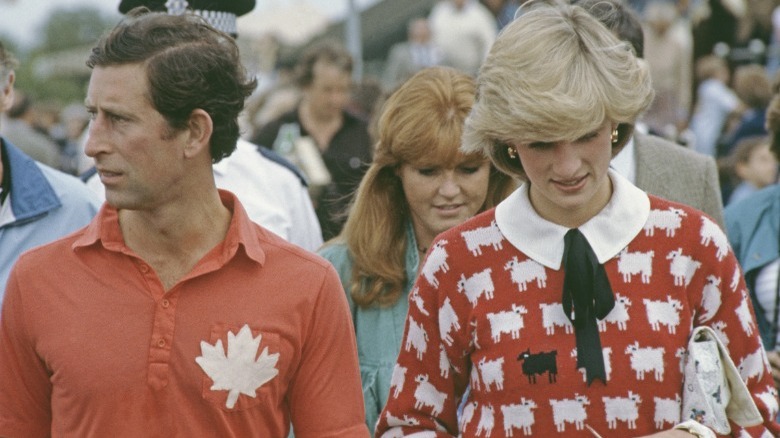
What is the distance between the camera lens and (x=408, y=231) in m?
5.13

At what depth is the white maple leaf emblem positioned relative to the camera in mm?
3502

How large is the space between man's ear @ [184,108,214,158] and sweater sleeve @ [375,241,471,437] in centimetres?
69

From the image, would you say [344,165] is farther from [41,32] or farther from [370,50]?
[41,32]

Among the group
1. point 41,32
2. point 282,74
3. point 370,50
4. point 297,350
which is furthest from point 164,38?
point 41,32

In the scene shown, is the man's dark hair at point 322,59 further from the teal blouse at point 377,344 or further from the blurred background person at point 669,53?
the teal blouse at point 377,344

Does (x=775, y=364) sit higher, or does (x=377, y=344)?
(x=377, y=344)

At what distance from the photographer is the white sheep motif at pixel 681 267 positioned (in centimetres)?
349

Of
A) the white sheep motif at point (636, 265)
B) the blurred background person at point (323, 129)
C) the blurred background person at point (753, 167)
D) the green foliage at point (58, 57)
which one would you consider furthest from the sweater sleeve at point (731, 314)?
the green foliage at point (58, 57)

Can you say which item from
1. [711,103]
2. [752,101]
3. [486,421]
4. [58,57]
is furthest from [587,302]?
[58,57]

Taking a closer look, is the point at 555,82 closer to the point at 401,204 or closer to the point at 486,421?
the point at 486,421

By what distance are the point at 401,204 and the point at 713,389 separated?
199 centimetres

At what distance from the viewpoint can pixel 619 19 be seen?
4934 millimetres

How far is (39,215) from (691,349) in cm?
259

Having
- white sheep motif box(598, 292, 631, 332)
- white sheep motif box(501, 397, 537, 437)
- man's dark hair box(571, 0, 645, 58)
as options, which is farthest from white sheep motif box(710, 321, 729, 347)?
man's dark hair box(571, 0, 645, 58)
